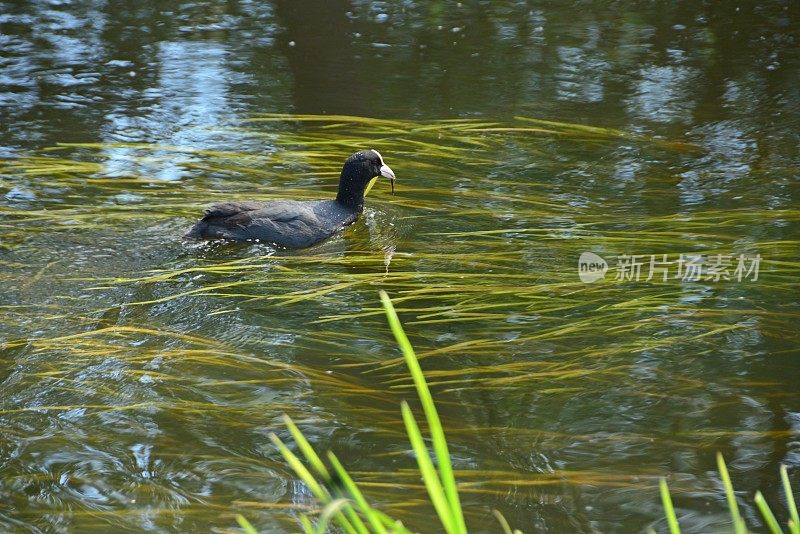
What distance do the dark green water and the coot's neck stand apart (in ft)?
0.71

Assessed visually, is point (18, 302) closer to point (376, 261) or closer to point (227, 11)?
point (376, 261)

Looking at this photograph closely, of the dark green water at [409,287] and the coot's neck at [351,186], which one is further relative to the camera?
the coot's neck at [351,186]

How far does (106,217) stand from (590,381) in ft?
11.2

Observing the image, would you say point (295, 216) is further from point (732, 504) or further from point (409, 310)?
point (732, 504)

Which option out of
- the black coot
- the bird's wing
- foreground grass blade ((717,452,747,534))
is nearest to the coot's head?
the black coot

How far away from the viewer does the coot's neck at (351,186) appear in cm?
636

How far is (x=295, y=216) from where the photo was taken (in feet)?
19.6

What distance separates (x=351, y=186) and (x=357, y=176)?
8 centimetres

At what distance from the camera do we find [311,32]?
11.1m

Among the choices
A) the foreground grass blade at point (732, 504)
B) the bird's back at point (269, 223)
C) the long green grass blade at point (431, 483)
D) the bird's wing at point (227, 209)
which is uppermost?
the long green grass blade at point (431, 483)

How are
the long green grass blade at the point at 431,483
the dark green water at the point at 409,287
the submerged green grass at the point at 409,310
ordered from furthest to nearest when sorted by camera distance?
the submerged green grass at the point at 409,310 → the dark green water at the point at 409,287 → the long green grass blade at the point at 431,483

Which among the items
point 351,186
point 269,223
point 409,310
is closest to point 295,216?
point 269,223

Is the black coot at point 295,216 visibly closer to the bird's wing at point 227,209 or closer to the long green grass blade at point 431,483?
the bird's wing at point 227,209

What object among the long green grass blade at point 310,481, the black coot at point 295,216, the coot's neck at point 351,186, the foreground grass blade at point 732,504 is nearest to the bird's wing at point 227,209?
the black coot at point 295,216
